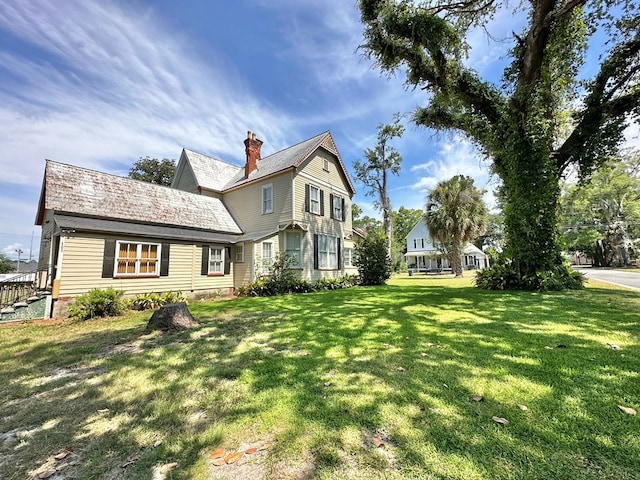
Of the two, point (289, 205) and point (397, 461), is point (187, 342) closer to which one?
point (397, 461)

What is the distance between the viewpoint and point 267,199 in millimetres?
15539

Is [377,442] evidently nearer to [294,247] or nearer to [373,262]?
[294,247]

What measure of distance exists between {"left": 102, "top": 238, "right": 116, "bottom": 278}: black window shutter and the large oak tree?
40.6 ft

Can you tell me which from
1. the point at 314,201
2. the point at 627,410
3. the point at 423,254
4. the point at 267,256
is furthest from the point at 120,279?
the point at 423,254

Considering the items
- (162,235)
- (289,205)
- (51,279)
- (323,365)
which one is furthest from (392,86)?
(51,279)

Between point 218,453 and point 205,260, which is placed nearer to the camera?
point 218,453

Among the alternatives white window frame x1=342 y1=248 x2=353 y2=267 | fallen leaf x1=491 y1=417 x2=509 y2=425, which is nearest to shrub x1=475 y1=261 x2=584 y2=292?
white window frame x1=342 y1=248 x2=353 y2=267

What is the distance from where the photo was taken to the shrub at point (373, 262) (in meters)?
17.5

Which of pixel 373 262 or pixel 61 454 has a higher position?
pixel 373 262

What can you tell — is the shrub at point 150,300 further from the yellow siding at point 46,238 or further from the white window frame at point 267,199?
the white window frame at point 267,199

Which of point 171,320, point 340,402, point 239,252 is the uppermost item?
point 239,252

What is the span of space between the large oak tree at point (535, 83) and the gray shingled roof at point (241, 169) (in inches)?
247

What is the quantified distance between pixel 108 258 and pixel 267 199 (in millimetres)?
8005

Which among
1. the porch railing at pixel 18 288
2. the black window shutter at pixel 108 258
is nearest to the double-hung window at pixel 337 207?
the black window shutter at pixel 108 258
